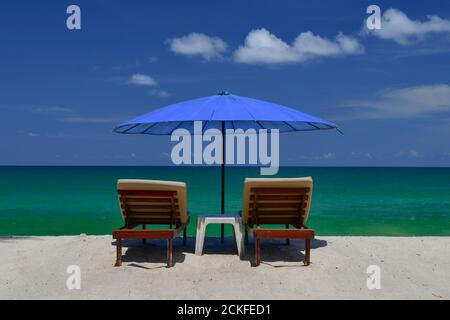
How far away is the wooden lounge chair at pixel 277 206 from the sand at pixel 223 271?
0.35m

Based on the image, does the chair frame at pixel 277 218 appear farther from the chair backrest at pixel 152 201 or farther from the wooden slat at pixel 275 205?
the chair backrest at pixel 152 201

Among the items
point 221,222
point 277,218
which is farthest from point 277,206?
point 221,222

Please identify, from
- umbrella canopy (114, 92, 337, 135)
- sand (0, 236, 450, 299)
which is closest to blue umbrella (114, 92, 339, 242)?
umbrella canopy (114, 92, 337, 135)

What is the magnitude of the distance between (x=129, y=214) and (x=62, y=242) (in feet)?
6.31

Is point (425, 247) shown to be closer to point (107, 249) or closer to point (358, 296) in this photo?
point (358, 296)

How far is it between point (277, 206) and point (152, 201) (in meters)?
1.46

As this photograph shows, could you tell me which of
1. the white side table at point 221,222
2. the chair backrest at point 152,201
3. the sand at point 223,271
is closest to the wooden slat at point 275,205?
the white side table at point 221,222

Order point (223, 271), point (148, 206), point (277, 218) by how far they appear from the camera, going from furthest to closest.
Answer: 1. point (277, 218)
2. point (148, 206)
3. point (223, 271)

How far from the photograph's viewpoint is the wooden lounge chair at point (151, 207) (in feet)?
19.5

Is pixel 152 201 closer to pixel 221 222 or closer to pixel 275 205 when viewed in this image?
pixel 221 222

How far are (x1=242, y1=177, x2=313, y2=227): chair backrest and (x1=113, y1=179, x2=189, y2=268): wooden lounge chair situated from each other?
77 centimetres

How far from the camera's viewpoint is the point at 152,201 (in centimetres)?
614

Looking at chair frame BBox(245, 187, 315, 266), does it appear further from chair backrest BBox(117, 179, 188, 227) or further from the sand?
chair backrest BBox(117, 179, 188, 227)
